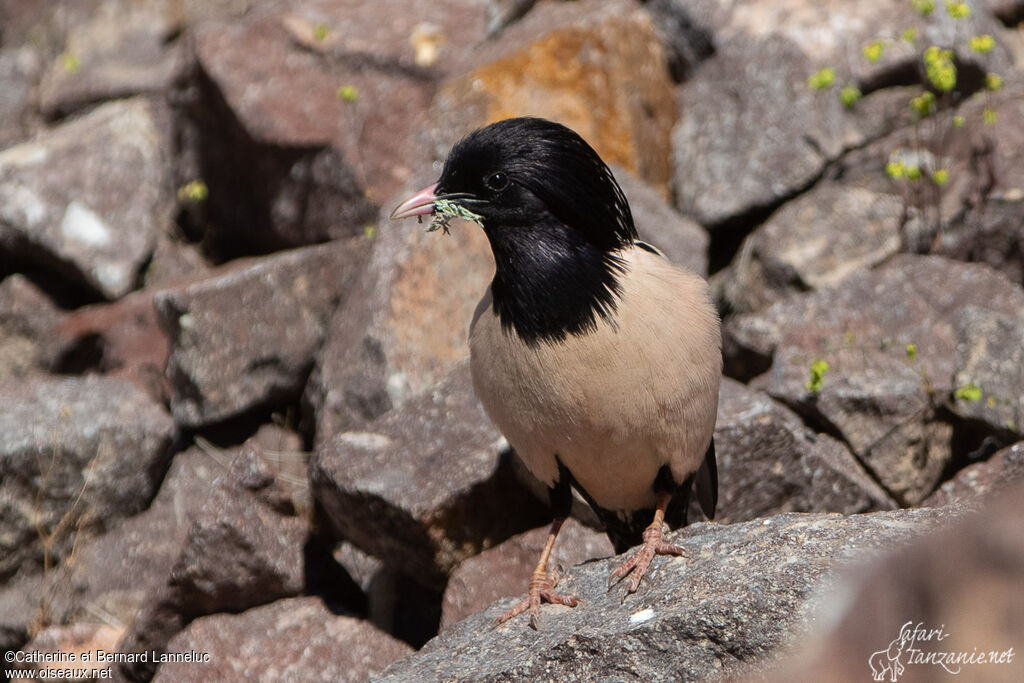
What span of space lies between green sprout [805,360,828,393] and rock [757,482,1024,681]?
345cm

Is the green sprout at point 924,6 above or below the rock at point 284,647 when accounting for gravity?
above

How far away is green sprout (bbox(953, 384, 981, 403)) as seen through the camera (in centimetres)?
492

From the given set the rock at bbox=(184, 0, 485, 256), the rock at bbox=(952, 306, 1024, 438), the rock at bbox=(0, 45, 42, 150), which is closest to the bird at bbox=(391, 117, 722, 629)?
the rock at bbox=(952, 306, 1024, 438)

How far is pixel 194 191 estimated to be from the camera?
25.3ft

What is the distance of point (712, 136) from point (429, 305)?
6.76 ft

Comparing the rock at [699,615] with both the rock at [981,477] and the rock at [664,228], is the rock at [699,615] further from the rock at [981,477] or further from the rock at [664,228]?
the rock at [664,228]

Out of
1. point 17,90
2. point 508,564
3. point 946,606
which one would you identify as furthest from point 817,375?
point 17,90

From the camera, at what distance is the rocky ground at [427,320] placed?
4.79 m

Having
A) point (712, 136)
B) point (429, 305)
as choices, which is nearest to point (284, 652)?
point (429, 305)

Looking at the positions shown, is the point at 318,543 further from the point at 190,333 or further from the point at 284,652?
the point at 190,333

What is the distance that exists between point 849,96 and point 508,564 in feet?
10.9

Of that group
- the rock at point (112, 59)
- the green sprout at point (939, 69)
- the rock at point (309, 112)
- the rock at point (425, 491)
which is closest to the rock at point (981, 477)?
the rock at point (425, 491)

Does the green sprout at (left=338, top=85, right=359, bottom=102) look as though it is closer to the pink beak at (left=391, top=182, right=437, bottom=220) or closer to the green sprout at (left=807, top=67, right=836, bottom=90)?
the green sprout at (left=807, top=67, right=836, bottom=90)

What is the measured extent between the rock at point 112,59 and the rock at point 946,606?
716cm
